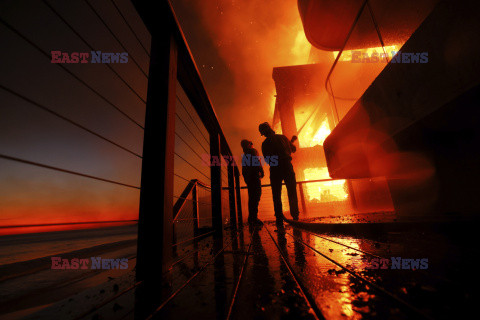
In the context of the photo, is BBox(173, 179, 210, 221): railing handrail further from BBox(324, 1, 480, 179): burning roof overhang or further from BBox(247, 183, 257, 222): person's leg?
BBox(324, 1, 480, 179): burning roof overhang

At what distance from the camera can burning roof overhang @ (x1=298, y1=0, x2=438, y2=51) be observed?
5.69ft

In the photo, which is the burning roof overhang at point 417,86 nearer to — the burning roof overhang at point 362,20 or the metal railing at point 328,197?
the burning roof overhang at point 362,20

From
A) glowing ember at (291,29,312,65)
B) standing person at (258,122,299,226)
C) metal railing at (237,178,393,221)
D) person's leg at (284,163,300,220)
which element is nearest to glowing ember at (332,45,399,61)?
standing person at (258,122,299,226)

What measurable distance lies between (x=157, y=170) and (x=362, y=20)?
261 centimetres

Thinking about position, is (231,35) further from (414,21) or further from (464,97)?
(464,97)

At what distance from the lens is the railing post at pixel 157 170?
747 millimetres

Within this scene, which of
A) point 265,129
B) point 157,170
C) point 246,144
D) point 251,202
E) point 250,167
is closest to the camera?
point 157,170

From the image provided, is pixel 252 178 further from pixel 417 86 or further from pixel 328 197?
pixel 328 197

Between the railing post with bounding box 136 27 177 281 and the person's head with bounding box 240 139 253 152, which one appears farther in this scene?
the person's head with bounding box 240 139 253 152

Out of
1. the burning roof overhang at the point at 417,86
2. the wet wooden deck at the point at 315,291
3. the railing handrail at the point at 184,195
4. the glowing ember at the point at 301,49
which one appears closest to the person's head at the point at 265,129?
the burning roof overhang at the point at 417,86

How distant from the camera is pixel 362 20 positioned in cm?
202

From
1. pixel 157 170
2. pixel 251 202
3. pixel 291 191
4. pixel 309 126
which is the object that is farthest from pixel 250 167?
pixel 309 126

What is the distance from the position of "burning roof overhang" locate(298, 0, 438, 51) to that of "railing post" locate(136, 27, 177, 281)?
1.92m

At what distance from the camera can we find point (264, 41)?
7.29 meters
